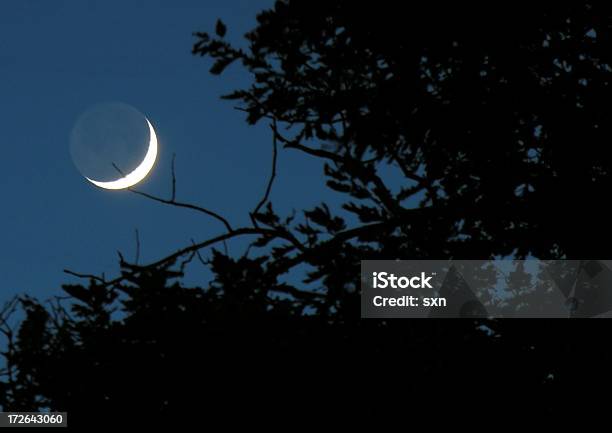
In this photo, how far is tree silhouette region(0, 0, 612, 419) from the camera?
15.0 feet

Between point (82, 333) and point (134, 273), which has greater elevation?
point (134, 273)

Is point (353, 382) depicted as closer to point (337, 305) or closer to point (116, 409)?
point (337, 305)

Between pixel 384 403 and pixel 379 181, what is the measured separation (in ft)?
7.93


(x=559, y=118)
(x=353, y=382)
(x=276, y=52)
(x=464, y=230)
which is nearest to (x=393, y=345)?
(x=353, y=382)

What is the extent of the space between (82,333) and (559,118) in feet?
12.4

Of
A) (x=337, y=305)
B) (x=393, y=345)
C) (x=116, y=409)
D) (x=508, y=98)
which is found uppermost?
(x=508, y=98)

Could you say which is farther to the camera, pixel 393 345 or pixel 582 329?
pixel 582 329

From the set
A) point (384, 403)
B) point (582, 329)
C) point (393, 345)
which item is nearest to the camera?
point (384, 403)

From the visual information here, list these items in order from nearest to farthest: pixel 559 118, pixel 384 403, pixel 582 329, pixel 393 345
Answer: pixel 384 403 → pixel 393 345 → pixel 582 329 → pixel 559 118

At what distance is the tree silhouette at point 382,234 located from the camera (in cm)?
456

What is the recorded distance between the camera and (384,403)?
4.45 m

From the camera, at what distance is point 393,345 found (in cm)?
475

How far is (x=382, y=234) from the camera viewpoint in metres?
6.04

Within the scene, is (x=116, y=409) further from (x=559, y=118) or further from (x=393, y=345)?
(x=559, y=118)
